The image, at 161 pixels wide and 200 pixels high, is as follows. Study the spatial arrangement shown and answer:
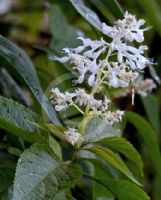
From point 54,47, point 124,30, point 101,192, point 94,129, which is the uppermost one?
point 54,47

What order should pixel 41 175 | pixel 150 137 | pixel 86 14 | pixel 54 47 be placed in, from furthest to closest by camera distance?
pixel 54 47
pixel 150 137
pixel 86 14
pixel 41 175

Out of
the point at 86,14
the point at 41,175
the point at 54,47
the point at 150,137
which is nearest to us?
the point at 41,175

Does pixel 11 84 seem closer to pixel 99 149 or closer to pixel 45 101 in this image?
pixel 45 101

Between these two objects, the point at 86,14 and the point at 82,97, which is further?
the point at 86,14

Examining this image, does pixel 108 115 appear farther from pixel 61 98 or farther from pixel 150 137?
pixel 150 137

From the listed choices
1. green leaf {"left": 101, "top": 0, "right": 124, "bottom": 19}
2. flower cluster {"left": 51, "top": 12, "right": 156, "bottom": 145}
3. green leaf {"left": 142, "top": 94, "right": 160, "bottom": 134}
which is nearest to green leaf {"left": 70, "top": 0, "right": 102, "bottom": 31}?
green leaf {"left": 101, "top": 0, "right": 124, "bottom": 19}

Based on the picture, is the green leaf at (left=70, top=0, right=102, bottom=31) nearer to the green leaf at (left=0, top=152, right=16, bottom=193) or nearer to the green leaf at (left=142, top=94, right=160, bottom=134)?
the green leaf at (left=0, top=152, right=16, bottom=193)

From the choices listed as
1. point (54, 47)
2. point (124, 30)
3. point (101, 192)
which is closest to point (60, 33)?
point (54, 47)
